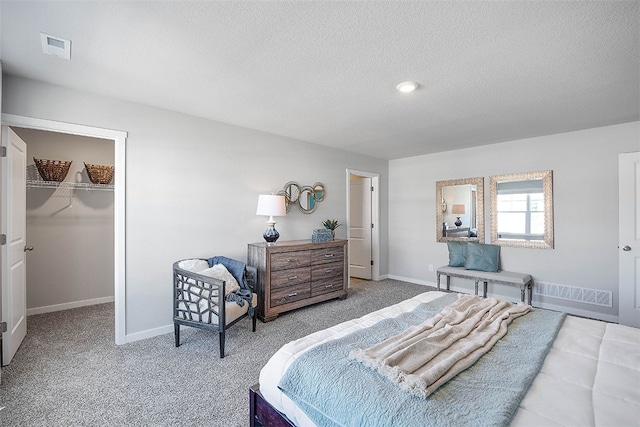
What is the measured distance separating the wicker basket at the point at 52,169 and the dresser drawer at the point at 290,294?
292cm

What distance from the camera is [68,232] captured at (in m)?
3.89

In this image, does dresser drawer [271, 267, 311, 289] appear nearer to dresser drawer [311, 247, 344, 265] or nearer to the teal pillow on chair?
dresser drawer [311, 247, 344, 265]

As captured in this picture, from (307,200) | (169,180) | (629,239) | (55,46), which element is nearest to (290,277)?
(307,200)

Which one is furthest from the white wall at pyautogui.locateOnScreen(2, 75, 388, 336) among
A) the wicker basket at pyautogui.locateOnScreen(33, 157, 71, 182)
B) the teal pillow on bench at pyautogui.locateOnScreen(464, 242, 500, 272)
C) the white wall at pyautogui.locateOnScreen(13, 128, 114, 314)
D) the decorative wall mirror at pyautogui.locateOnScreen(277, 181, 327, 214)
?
the teal pillow on bench at pyautogui.locateOnScreen(464, 242, 500, 272)

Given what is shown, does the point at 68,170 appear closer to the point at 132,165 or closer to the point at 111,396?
the point at 132,165

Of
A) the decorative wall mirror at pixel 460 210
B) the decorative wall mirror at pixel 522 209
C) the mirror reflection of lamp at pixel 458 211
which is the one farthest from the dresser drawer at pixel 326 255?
the decorative wall mirror at pixel 522 209

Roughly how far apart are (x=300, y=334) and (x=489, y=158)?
3.81 m

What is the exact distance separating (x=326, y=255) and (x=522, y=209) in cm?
286

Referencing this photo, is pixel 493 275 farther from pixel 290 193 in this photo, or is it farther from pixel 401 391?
pixel 401 391

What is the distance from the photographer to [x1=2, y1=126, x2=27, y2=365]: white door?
243cm

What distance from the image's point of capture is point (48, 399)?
2006 millimetres

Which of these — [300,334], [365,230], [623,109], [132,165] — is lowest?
[300,334]

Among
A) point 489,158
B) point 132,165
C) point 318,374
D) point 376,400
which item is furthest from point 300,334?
point 489,158

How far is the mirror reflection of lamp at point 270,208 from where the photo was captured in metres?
3.62
